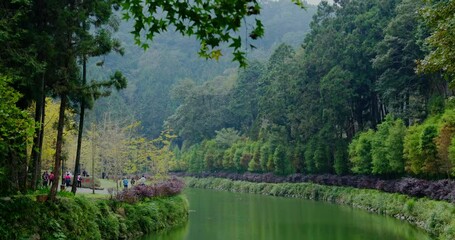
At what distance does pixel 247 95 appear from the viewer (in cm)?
8006

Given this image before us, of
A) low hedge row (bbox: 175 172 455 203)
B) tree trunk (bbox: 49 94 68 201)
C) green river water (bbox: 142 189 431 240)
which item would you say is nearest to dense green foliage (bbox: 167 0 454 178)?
low hedge row (bbox: 175 172 455 203)

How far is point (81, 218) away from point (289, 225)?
1253 centimetres

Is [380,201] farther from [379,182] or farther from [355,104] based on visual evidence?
[355,104]

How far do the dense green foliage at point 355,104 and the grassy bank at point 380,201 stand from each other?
200 cm

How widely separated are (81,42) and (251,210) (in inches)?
786

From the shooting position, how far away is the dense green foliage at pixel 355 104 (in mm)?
32875

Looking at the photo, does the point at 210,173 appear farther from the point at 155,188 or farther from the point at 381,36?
the point at 155,188

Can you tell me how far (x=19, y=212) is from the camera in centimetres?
1345

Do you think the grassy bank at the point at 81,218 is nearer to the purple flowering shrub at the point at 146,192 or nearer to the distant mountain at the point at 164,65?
the purple flowering shrub at the point at 146,192

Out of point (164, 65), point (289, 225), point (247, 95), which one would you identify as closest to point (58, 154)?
point (289, 225)

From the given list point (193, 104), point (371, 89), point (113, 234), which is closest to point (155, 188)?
point (113, 234)

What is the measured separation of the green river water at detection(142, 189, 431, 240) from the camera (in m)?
21.6

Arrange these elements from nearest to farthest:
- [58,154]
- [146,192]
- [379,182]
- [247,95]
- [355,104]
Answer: [58,154] → [146,192] → [379,182] → [355,104] → [247,95]

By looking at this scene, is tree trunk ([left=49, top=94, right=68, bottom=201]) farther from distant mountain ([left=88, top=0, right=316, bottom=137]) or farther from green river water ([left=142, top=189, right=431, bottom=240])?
distant mountain ([left=88, top=0, right=316, bottom=137])
